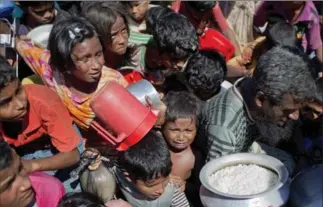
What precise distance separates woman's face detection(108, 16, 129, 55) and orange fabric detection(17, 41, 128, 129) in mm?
227

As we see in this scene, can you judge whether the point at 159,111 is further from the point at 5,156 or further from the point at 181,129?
the point at 5,156

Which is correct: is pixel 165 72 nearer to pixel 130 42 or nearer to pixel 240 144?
pixel 130 42

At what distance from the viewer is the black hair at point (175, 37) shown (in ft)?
11.0

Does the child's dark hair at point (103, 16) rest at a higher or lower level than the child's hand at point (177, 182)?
higher

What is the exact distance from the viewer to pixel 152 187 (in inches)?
114

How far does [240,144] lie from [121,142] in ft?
1.97

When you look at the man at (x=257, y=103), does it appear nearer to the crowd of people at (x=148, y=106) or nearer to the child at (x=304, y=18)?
the crowd of people at (x=148, y=106)

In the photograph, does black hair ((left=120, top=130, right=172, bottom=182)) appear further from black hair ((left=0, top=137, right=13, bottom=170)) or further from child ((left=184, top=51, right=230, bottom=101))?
black hair ((left=0, top=137, right=13, bottom=170))

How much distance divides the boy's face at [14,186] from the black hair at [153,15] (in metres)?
1.47

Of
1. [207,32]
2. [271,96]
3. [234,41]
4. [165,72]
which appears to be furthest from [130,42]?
[271,96]

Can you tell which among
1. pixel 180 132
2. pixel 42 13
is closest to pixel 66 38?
pixel 180 132

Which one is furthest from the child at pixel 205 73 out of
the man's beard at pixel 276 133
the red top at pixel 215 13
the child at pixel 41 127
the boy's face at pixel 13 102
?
the boy's face at pixel 13 102

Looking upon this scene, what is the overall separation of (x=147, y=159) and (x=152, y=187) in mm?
156

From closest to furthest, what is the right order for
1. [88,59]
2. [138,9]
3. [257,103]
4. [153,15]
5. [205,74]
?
1. [257,103]
2. [88,59]
3. [205,74]
4. [153,15]
5. [138,9]
